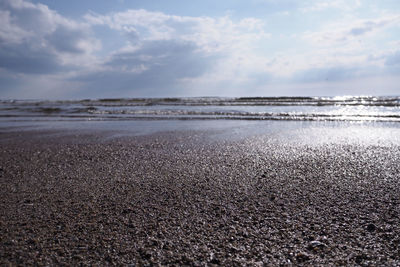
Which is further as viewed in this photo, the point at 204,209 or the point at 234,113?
the point at 234,113

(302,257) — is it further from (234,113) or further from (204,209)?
(234,113)

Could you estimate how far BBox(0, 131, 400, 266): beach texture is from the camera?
2.76 metres

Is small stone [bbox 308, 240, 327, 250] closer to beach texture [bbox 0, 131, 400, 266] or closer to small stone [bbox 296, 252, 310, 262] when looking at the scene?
beach texture [bbox 0, 131, 400, 266]

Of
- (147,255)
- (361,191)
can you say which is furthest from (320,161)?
(147,255)

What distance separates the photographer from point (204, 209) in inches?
149

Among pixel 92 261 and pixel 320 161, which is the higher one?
pixel 320 161

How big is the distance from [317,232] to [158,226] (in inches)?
75.9

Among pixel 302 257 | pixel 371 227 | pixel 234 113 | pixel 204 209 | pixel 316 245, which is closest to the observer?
pixel 302 257

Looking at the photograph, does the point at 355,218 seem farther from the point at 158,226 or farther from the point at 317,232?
the point at 158,226

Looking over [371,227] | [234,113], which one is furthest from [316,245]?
[234,113]

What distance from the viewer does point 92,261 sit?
267 cm

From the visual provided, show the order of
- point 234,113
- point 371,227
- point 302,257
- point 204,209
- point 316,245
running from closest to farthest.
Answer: point 302,257, point 316,245, point 371,227, point 204,209, point 234,113

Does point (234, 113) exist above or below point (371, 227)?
above

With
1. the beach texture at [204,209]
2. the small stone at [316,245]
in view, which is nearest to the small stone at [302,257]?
the beach texture at [204,209]
